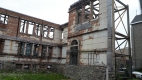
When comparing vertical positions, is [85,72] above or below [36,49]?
below

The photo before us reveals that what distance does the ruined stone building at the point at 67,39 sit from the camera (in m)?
10.9

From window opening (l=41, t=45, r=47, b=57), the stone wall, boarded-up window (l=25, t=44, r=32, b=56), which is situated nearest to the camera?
the stone wall

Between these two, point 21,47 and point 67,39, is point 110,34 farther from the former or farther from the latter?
point 21,47

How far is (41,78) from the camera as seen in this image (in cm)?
1204

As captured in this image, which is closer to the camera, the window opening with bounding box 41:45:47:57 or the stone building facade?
the window opening with bounding box 41:45:47:57

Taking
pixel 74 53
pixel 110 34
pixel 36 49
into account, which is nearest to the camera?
pixel 110 34

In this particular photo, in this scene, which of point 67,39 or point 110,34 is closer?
point 110,34

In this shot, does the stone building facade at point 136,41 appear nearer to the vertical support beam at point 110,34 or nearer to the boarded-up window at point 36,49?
the vertical support beam at point 110,34

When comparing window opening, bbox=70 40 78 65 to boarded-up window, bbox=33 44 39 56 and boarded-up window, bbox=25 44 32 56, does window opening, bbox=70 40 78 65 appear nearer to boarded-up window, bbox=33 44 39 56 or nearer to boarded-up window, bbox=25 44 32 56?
boarded-up window, bbox=33 44 39 56

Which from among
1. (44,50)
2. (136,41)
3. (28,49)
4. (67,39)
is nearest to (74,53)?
(67,39)

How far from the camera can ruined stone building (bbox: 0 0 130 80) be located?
10859 mm

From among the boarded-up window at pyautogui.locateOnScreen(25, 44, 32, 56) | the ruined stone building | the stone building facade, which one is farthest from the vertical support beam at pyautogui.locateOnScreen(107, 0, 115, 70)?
the stone building facade

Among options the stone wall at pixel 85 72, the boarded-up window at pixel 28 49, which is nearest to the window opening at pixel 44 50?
the boarded-up window at pixel 28 49

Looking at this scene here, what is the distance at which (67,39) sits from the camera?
51.6 ft
